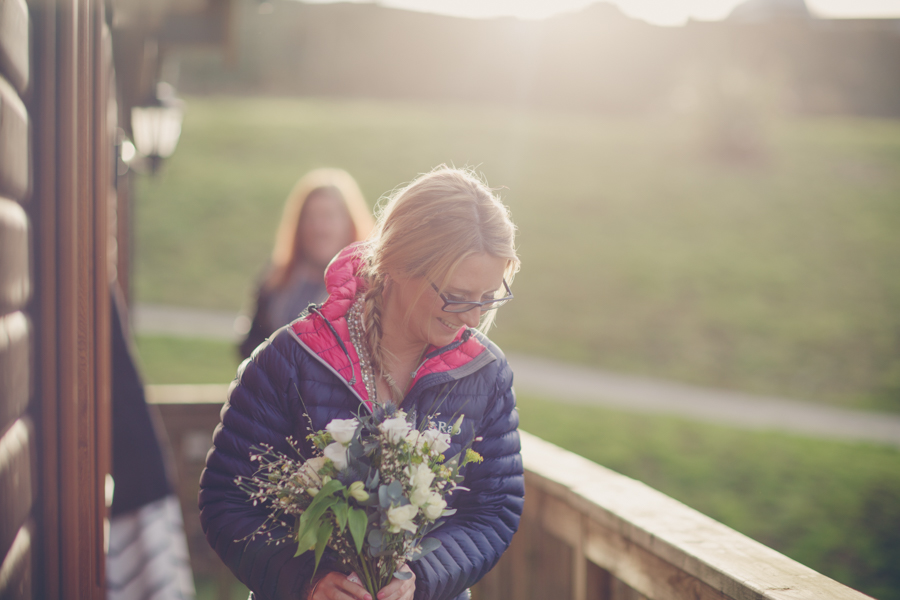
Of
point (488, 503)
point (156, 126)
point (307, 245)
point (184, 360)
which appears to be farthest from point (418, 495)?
point (184, 360)

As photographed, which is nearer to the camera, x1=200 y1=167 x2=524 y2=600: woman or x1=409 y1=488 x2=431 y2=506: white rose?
x1=409 y1=488 x2=431 y2=506: white rose

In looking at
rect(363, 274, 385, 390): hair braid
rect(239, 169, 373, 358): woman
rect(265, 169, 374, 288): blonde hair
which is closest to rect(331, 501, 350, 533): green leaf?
rect(363, 274, 385, 390): hair braid

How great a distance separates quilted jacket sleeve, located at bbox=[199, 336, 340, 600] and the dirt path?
8594 millimetres

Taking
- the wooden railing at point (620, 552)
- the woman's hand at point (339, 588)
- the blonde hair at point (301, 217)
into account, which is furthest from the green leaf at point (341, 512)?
the blonde hair at point (301, 217)

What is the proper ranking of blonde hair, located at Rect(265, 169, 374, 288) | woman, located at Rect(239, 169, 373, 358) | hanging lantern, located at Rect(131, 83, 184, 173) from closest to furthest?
woman, located at Rect(239, 169, 373, 358)
blonde hair, located at Rect(265, 169, 374, 288)
hanging lantern, located at Rect(131, 83, 184, 173)

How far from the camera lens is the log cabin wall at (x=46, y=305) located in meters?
1.28

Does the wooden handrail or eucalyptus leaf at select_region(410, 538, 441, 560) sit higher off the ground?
eucalyptus leaf at select_region(410, 538, 441, 560)

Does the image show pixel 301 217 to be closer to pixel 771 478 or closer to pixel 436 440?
pixel 436 440

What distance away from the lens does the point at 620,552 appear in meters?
1.84

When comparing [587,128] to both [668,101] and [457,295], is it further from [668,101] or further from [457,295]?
[457,295]

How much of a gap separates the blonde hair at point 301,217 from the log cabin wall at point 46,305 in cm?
156

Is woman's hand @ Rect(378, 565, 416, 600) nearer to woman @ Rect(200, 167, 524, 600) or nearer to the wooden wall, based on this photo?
woman @ Rect(200, 167, 524, 600)

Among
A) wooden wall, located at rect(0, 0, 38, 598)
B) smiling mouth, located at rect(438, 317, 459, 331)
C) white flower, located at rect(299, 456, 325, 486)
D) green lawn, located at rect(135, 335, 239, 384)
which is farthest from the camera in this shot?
green lawn, located at rect(135, 335, 239, 384)

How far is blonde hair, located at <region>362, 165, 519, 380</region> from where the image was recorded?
1.54m
